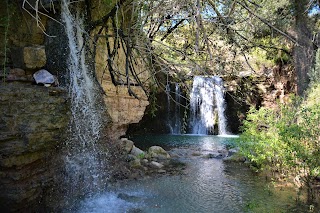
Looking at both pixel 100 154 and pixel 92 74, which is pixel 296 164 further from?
pixel 92 74

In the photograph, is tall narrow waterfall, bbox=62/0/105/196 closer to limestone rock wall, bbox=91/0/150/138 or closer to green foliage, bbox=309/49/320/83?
limestone rock wall, bbox=91/0/150/138

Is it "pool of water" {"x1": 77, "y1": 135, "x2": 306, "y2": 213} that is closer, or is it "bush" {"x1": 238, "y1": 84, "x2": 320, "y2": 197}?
"pool of water" {"x1": 77, "y1": 135, "x2": 306, "y2": 213}

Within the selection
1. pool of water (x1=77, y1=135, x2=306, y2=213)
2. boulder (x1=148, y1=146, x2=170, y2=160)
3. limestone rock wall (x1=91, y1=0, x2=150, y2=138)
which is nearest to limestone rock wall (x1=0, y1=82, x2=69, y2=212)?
pool of water (x1=77, y1=135, x2=306, y2=213)

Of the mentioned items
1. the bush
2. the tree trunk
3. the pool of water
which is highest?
the tree trunk

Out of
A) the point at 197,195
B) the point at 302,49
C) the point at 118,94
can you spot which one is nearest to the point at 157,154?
the point at 118,94

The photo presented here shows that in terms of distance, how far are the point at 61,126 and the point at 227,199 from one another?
2817 millimetres

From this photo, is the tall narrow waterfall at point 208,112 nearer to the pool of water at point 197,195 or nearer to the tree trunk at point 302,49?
the tree trunk at point 302,49

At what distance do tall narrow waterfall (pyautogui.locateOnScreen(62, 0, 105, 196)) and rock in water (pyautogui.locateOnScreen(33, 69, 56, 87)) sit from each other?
1.28 ft

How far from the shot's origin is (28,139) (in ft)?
10.2

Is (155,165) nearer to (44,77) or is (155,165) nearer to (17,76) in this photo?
(44,77)

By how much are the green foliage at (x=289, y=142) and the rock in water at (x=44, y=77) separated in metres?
3.58

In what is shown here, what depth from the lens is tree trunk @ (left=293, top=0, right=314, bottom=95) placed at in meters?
10.3

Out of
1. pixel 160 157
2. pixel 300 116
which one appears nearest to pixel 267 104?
pixel 160 157

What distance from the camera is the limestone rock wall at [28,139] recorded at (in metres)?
2.98
